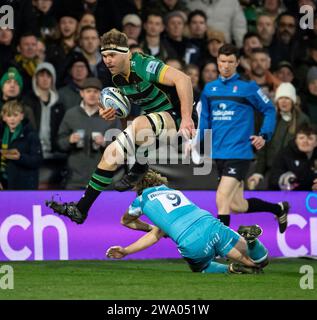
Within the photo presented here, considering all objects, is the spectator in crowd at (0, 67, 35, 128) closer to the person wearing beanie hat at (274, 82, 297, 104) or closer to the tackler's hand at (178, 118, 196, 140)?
the person wearing beanie hat at (274, 82, 297, 104)

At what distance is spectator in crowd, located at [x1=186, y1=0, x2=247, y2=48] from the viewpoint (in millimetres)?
17625

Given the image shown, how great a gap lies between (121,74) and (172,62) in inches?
174

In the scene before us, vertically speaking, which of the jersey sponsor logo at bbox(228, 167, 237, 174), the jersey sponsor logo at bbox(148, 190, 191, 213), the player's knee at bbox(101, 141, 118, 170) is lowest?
the jersey sponsor logo at bbox(148, 190, 191, 213)

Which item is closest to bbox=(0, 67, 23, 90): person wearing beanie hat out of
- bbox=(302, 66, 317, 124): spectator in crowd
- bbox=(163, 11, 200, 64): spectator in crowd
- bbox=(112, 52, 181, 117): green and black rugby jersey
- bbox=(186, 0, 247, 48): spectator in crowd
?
bbox=(163, 11, 200, 64): spectator in crowd

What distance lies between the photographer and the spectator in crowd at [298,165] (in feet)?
47.7

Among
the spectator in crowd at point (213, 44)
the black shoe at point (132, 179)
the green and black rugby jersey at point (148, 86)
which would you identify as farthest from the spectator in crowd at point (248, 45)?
the black shoe at point (132, 179)

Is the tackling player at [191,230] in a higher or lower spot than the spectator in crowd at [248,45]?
lower

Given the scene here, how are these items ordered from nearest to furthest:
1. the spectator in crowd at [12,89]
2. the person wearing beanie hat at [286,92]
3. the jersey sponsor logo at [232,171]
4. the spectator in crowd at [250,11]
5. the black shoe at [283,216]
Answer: the jersey sponsor logo at [232,171] → the black shoe at [283,216] → the spectator in crowd at [12,89] → the person wearing beanie hat at [286,92] → the spectator in crowd at [250,11]

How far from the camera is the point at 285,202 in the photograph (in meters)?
13.6

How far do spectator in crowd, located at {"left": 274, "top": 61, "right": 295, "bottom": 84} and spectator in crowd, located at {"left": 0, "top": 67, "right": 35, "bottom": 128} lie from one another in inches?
152

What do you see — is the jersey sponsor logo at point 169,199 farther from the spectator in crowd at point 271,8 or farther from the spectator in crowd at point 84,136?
the spectator in crowd at point 271,8

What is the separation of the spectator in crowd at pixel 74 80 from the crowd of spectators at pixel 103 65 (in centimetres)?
1

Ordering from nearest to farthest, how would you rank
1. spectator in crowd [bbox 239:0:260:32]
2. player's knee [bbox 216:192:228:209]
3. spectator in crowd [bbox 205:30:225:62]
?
player's knee [bbox 216:192:228:209]
spectator in crowd [bbox 205:30:225:62]
spectator in crowd [bbox 239:0:260:32]

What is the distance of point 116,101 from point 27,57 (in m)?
4.76
